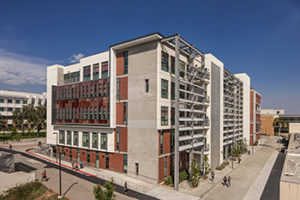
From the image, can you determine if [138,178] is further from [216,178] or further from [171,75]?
[171,75]

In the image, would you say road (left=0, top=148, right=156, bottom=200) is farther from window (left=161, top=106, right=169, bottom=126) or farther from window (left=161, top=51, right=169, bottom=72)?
window (left=161, top=51, right=169, bottom=72)

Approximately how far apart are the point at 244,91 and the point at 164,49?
49204 millimetres

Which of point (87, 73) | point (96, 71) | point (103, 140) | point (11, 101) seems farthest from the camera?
point (11, 101)

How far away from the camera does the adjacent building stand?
30.1m

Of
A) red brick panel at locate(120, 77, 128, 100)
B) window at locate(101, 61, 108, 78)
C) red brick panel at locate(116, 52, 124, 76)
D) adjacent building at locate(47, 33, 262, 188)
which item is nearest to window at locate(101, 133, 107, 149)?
adjacent building at locate(47, 33, 262, 188)

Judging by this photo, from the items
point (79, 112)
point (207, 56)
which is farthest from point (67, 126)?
point (207, 56)

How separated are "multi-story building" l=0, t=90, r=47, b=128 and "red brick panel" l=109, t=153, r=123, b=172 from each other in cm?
8352

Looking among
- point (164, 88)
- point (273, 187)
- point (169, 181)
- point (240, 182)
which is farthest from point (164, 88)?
point (273, 187)

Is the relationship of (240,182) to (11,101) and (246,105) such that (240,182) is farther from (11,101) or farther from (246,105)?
(11,101)

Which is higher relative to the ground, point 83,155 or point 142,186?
point 83,155

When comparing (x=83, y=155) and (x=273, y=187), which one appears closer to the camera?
(x=273, y=187)

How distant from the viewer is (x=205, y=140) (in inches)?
1492

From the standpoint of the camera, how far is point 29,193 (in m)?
25.8

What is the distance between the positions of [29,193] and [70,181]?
5444 millimetres
